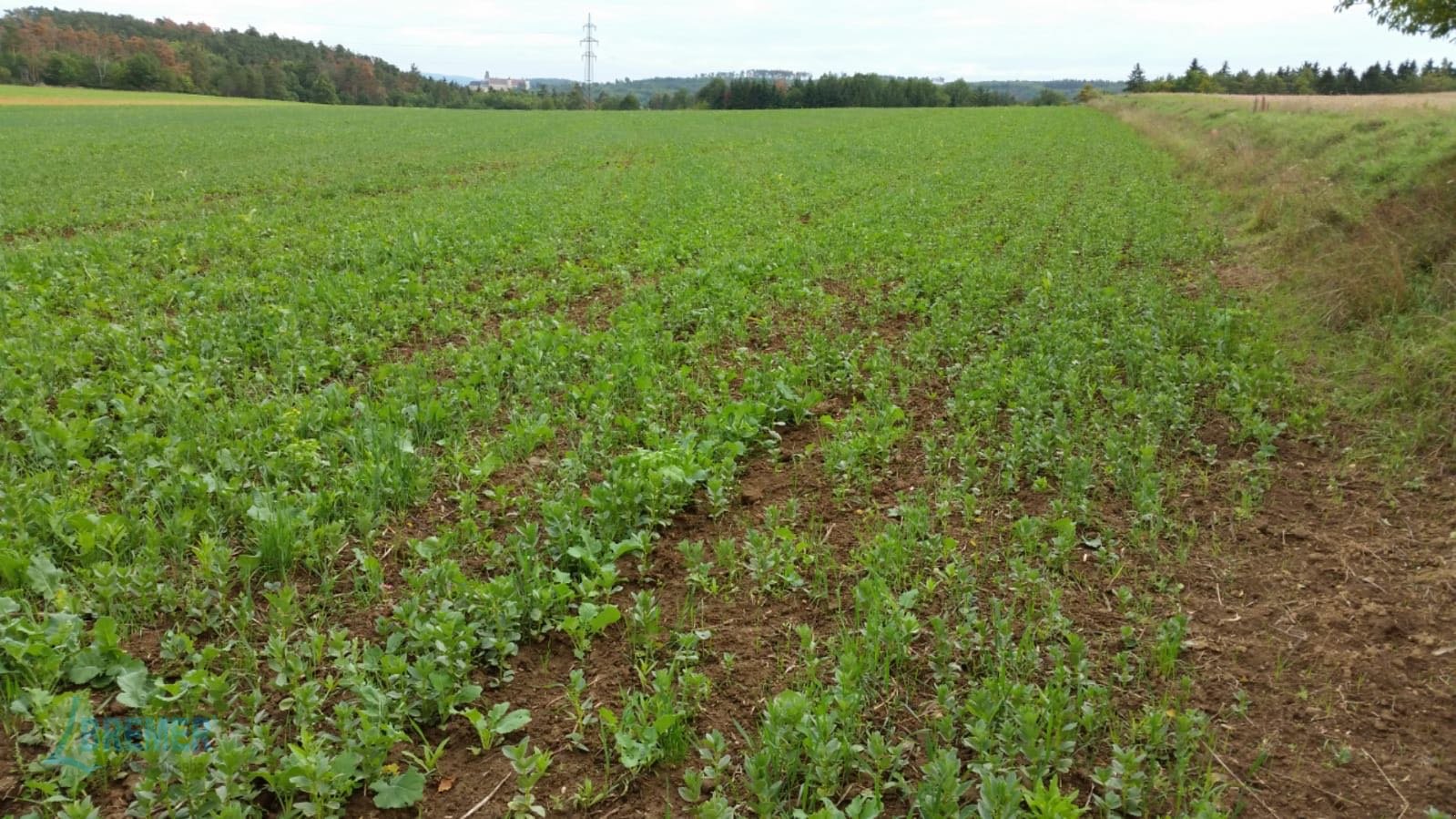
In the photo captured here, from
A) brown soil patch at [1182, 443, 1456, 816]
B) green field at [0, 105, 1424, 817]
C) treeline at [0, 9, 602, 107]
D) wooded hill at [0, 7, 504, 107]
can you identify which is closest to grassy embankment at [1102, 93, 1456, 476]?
green field at [0, 105, 1424, 817]

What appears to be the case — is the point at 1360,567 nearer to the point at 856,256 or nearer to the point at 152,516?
the point at 152,516

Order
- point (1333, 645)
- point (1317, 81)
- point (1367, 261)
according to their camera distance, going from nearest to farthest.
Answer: point (1333, 645)
point (1367, 261)
point (1317, 81)

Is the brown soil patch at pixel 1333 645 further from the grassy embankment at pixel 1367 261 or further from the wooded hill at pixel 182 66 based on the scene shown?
the wooded hill at pixel 182 66

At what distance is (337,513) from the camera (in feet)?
14.8

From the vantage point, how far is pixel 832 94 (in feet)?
311

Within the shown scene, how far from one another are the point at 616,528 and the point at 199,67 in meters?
107

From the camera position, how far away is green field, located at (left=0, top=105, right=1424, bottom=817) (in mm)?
2936

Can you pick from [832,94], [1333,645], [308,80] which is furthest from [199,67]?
[1333,645]

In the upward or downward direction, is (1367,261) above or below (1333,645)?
above

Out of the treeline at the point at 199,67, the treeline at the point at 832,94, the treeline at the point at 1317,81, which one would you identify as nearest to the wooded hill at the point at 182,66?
the treeline at the point at 199,67

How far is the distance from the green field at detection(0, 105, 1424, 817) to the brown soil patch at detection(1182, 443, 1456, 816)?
167mm

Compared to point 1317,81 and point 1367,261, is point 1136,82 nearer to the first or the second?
point 1317,81

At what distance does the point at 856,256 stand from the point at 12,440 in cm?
934

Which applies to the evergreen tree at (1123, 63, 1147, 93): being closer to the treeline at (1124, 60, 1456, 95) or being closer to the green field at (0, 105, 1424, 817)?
the treeline at (1124, 60, 1456, 95)
